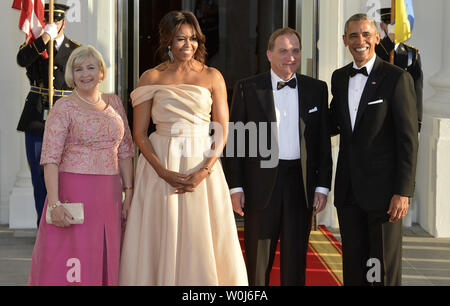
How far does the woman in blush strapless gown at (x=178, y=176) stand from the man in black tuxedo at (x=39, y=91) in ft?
7.83

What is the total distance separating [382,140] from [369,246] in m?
0.63

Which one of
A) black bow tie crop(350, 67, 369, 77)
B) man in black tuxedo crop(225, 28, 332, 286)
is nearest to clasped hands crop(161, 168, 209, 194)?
man in black tuxedo crop(225, 28, 332, 286)

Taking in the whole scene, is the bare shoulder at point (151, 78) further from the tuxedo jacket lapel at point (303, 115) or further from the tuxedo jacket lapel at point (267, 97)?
the tuxedo jacket lapel at point (303, 115)

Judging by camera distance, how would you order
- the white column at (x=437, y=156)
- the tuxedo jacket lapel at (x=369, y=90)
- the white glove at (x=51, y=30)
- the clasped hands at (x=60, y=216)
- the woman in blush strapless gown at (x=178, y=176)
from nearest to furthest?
the clasped hands at (x=60, y=216)
the woman in blush strapless gown at (x=178, y=176)
the tuxedo jacket lapel at (x=369, y=90)
the white glove at (x=51, y=30)
the white column at (x=437, y=156)

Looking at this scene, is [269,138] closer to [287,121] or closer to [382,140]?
[287,121]

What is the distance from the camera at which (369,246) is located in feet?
14.5

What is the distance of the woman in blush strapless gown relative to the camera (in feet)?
13.8

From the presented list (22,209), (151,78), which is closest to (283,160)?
(151,78)

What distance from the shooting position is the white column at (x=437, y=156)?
7211 mm

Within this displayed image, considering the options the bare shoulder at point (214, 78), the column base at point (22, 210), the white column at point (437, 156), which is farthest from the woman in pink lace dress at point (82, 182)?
the white column at point (437, 156)

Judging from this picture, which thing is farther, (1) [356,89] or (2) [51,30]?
(2) [51,30]

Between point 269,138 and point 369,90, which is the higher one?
point 369,90
